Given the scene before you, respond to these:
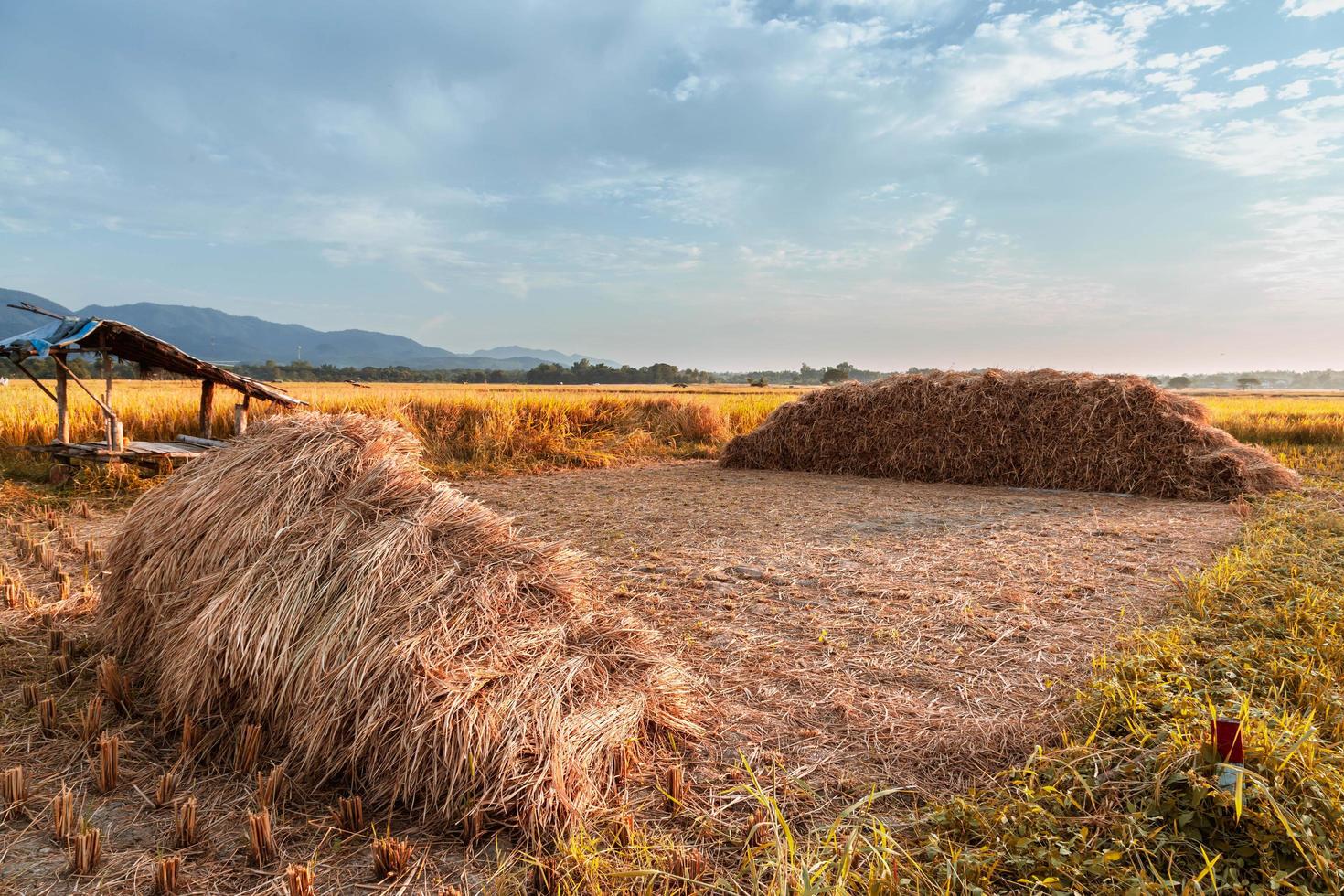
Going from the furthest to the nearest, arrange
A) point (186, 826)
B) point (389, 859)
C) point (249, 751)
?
point (249, 751) < point (186, 826) < point (389, 859)

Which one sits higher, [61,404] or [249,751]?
[61,404]

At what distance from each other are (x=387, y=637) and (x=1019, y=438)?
35.6 ft

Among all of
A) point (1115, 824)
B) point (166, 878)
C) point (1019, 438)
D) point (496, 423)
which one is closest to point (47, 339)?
point (496, 423)

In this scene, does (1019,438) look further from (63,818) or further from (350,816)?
(63,818)

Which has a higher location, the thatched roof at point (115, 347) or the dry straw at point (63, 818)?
the thatched roof at point (115, 347)

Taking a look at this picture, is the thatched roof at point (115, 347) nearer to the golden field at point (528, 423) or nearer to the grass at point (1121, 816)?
the golden field at point (528, 423)

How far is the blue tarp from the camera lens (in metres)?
7.70

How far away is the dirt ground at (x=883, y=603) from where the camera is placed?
9.21 ft

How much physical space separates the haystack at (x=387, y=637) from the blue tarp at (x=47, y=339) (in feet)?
20.7

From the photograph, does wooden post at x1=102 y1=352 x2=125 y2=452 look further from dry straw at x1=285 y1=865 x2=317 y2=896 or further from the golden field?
dry straw at x1=285 y1=865 x2=317 y2=896

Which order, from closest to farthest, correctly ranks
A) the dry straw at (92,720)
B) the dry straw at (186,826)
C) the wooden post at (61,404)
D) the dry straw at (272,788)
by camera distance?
the dry straw at (186,826) < the dry straw at (272,788) < the dry straw at (92,720) < the wooden post at (61,404)

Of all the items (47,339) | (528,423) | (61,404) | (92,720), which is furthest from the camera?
(528,423)

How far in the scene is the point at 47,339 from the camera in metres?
7.81

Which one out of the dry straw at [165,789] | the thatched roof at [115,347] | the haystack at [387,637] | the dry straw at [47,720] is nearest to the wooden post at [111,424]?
the thatched roof at [115,347]
